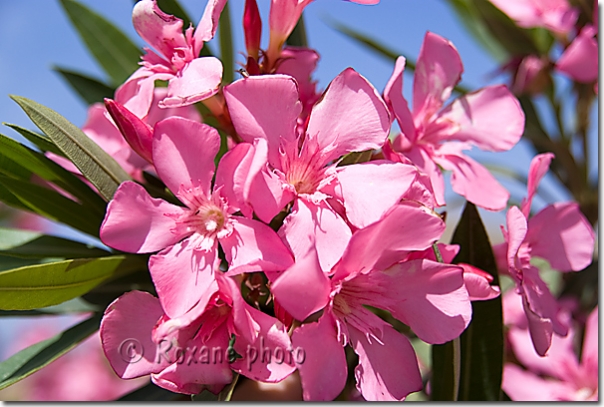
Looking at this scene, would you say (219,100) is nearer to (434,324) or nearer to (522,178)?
(434,324)

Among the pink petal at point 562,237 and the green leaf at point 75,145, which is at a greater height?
the green leaf at point 75,145

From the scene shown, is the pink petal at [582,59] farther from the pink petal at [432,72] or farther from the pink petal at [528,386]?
the pink petal at [528,386]


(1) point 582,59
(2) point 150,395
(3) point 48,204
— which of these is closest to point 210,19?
(3) point 48,204

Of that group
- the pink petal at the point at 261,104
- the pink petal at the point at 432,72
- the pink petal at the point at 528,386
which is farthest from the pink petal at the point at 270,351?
the pink petal at the point at 528,386

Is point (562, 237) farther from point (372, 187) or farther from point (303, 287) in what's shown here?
point (303, 287)

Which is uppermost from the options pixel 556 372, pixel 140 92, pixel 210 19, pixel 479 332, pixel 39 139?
pixel 210 19
